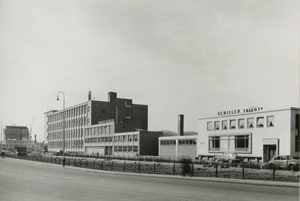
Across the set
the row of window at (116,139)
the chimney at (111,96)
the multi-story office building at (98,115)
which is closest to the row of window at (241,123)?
the row of window at (116,139)

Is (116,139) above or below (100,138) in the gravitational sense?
above

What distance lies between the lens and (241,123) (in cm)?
6028

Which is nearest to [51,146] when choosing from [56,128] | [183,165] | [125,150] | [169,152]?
[56,128]

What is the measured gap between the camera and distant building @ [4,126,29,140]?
7495 inches

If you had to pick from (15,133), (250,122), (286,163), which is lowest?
(15,133)

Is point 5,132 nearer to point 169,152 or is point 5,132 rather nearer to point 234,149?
point 169,152

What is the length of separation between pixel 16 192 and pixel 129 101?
103475mm

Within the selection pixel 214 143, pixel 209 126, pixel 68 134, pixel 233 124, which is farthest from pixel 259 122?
pixel 68 134

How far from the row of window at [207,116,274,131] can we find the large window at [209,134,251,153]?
184 centimetres

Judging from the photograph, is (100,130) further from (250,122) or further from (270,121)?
(270,121)

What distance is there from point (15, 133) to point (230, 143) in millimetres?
161109

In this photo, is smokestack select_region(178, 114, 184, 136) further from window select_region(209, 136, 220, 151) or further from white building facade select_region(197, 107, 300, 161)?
window select_region(209, 136, 220, 151)

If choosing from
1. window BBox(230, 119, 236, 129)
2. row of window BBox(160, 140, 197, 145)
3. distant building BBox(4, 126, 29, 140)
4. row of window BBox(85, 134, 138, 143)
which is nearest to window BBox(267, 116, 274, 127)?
window BBox(230, 119, 236, 129)

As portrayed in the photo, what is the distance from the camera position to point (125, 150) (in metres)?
91.1
